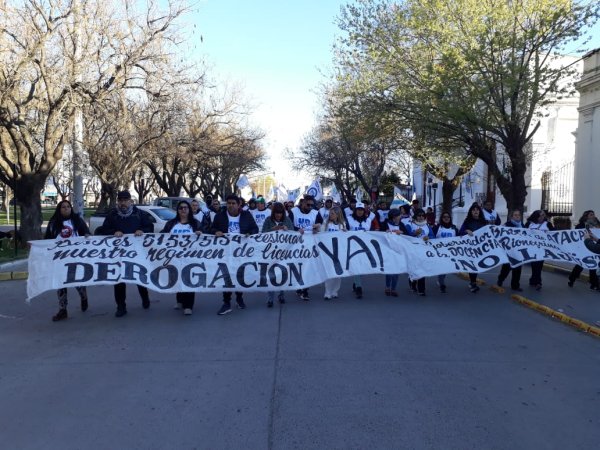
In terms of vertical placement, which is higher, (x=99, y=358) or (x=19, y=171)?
(x=19, y=171)

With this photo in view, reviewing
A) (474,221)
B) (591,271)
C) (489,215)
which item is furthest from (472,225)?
(591,271)

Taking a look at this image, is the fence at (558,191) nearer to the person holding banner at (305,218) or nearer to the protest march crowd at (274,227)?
the protest march crowd at (274,227)

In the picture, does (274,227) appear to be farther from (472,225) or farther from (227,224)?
(472,225)

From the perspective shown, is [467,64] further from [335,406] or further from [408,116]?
[335,406]

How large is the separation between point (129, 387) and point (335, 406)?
6.27ft

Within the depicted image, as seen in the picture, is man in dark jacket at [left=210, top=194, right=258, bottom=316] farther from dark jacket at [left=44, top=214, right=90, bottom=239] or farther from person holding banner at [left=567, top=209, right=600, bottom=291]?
person holding banner at [left=567, top=209, right=600, bottom=291]

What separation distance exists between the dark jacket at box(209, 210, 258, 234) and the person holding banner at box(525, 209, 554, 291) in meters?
5.48

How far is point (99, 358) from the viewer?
6039 mm

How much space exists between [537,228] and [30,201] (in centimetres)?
1407

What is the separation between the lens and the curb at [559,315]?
7.14 m

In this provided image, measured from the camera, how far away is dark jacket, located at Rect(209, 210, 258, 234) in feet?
29.1

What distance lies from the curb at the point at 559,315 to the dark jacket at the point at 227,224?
4.51 meters

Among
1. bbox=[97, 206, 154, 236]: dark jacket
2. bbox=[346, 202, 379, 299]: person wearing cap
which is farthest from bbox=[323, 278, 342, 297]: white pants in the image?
bbox=[97, 206, 154, 236]: dark jacket

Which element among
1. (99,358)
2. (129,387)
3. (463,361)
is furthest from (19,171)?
(463,361)
